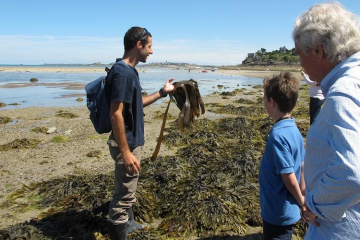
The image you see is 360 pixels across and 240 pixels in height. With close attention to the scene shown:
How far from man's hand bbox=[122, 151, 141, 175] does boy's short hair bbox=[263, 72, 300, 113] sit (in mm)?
1427

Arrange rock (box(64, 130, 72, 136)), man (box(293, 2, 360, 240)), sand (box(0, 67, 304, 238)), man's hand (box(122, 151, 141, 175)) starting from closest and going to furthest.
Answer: man (box(293, 2, 360, 240)) < man's hand (box(122, 151, 141, 175)) < sand (box(0, 67, 304, 238)) < rock (box(64, 130, 72, 136))

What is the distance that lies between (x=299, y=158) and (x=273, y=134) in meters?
0.36

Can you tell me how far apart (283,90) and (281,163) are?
1.92ft

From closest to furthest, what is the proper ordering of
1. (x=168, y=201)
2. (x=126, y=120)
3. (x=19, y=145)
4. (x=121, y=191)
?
(x=126, y=120), (x=121, y=191), (x=168, y=201), (x=19, y=145)

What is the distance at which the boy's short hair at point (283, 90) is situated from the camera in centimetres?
235

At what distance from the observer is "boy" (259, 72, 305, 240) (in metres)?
2.28

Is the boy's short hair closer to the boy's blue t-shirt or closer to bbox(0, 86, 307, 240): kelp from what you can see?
the boy's blue t-shirt

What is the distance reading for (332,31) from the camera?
145cm

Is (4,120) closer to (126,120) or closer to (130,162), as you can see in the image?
(126,120)

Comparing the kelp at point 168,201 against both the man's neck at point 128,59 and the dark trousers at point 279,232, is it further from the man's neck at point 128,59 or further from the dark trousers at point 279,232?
the man's neck at point 128,59

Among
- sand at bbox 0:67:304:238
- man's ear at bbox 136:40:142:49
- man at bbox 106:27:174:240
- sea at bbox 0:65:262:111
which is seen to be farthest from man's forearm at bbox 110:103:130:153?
sea at bbox 0:65:262:111

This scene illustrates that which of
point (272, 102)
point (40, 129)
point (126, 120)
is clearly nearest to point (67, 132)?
point (40, 129)

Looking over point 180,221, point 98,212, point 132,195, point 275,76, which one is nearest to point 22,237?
point 98,212

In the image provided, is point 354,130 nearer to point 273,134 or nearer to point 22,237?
point 273,134
